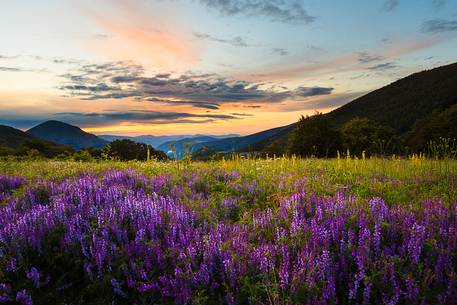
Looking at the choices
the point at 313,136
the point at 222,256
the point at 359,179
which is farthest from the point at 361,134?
the point at 222,256

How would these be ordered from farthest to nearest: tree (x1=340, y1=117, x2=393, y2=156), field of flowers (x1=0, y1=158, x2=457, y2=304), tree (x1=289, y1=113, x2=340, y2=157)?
tree (x1=340, y1=117, x2=393, y2=156) → tree (x1=289, y1=113, x2=340, y2=157) → field of flowers (x1=0, y1=158, x2=457, y2=304)

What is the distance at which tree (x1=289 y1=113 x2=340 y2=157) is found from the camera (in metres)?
52.2

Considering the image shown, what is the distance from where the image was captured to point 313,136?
172ft

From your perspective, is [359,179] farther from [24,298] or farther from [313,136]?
[313,136]

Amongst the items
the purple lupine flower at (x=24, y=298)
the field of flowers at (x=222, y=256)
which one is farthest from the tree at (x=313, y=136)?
the purple lupine flower at (x=24, y=298)

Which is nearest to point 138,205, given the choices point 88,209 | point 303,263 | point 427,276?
point 88,209

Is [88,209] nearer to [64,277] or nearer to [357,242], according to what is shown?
[64,277]

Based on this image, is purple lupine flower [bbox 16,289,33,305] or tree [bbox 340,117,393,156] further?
tree [bbox 340,117,393,156]

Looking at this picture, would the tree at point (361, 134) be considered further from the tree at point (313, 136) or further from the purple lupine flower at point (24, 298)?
the purple lupine flower at point (24, 298)

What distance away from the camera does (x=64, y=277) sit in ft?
10.1

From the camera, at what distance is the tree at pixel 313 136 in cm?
5222

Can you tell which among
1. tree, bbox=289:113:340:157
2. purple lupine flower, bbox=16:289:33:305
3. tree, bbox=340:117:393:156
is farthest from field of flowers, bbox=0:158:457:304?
tree, bbox=340:117:393:156

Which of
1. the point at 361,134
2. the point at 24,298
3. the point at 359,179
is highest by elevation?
the point at 361,134

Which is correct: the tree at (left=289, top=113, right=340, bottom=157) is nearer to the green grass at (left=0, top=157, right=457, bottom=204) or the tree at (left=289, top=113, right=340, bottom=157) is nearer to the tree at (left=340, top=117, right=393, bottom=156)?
the tree at (left=340, top=117, right=393, bottom=156)
